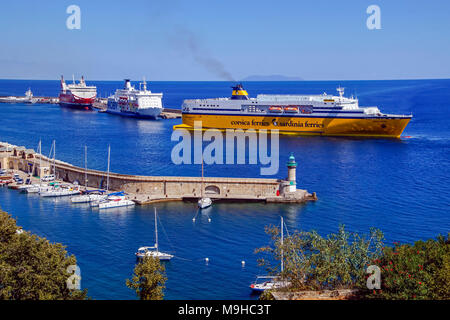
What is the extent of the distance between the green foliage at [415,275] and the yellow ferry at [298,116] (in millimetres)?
54184


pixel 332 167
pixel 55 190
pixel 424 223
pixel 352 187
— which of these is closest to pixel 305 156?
pixel 332 167

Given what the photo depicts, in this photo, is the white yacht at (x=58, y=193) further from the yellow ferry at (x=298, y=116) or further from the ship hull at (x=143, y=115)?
the ship hull at (x=143, y=115)

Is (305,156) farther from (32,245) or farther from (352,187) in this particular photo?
(32,245)

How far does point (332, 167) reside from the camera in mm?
51500

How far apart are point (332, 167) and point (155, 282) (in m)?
36.8

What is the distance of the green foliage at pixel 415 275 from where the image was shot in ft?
50.1

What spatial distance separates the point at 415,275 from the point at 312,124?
192ft

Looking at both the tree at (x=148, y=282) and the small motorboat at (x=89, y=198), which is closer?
the tree at (x=148, y=282)

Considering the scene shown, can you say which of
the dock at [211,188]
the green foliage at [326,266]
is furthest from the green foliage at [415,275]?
the dock at [211,188]
